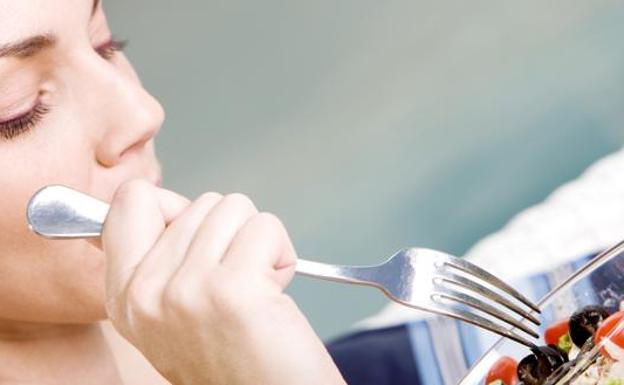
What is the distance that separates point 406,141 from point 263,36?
47 centimetres

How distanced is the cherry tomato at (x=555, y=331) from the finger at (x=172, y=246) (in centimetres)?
24

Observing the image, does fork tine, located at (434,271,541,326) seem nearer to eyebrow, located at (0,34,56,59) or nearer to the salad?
the salad

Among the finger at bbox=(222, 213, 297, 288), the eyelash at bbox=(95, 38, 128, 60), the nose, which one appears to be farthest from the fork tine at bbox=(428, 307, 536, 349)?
the eyelash at bbox=(95, 38, 128, 60)

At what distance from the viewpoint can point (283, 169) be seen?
3023 millimetres

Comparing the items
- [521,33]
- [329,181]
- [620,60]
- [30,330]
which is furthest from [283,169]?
[30,330]

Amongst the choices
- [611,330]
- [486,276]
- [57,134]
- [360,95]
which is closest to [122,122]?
[57,134]

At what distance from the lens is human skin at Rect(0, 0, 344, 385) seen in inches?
26.7

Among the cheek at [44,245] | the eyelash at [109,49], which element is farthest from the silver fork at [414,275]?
the eyelash at [109,49]

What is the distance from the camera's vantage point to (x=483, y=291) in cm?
78

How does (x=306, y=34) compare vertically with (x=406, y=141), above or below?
above

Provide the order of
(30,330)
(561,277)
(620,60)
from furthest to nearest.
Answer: (620,60)
(30,330)
(561,277)

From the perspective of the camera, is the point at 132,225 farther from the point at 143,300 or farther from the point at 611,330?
the point at 611,330

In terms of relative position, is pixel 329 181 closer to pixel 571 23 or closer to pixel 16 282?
pixel 571 23

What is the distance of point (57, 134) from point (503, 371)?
Answer: 1.31 feet
